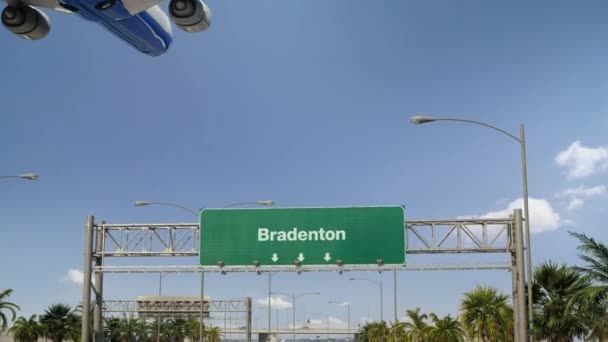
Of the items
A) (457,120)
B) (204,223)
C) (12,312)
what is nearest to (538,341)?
(457,120)

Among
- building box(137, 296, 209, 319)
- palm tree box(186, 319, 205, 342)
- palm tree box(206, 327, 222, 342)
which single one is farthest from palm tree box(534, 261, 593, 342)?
palm tree box(206, 327, 222, 342)

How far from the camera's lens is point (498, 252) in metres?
32.2

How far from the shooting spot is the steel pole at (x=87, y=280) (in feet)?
111

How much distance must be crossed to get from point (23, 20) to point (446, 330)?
58886mm

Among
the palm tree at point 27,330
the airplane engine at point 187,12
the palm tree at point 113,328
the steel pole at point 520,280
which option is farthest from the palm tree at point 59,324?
the airplane engine at point 187,12

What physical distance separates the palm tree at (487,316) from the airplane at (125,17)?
116ft

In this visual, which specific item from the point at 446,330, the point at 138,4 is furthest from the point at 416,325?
the point at 138,4

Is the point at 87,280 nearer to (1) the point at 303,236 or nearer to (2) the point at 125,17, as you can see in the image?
(1) the point at 303,236

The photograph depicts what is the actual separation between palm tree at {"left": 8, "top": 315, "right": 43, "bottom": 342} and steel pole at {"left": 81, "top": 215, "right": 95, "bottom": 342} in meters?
49.9

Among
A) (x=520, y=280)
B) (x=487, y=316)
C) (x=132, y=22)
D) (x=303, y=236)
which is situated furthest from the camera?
(x=487, y=316)

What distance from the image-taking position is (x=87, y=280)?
34.2 meters

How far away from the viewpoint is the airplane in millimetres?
14281

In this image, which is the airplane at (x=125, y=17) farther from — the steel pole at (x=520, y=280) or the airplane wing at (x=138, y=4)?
the steel pole at (x=520, y=280)

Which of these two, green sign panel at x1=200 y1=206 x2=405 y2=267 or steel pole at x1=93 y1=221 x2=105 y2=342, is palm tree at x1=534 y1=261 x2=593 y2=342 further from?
steel pole at x1=93 y1=221 x2=105 y2=342
